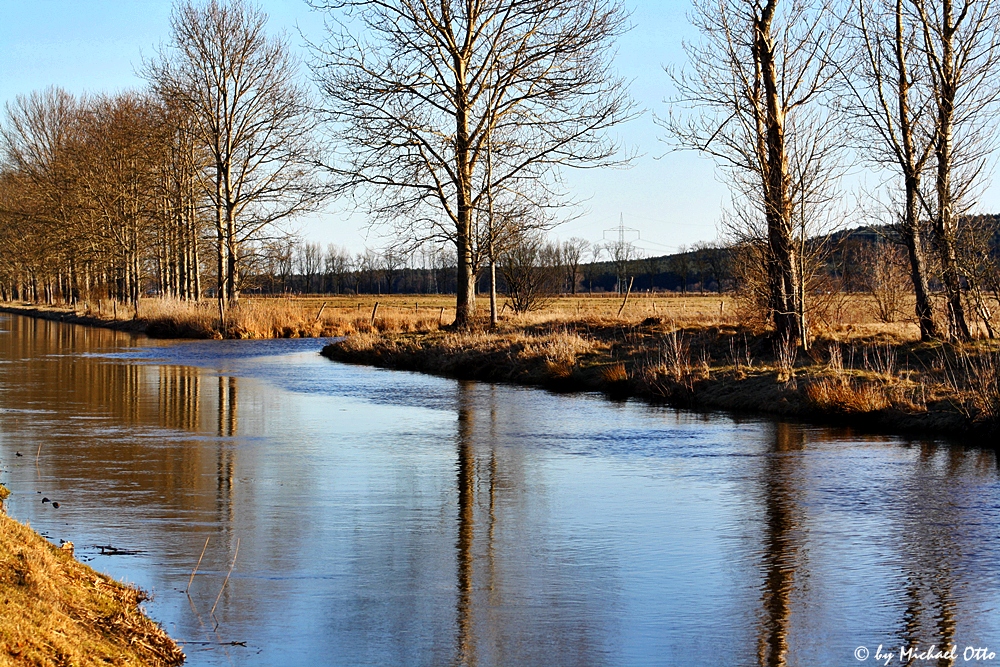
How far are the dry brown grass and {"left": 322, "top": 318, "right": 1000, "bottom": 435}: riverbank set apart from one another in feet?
41.8

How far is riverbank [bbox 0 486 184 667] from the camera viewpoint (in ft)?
17.0

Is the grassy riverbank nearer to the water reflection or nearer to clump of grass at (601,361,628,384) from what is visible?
clump of grass at (601,361,628,384)

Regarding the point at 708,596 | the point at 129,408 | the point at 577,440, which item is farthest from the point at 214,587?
the point at 129,408

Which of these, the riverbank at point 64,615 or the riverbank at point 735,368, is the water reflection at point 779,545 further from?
the riverbank at point 64,615

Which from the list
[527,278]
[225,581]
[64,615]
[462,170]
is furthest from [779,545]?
[527,278]

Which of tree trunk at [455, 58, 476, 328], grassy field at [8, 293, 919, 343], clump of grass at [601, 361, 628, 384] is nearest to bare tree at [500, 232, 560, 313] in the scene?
grassy field at [8, 293, 919, 343]

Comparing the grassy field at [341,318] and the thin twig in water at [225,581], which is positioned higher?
the grassy field at [341,318]

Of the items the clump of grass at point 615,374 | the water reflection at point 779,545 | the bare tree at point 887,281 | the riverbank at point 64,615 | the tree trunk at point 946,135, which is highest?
the tree trunk at point 946,135

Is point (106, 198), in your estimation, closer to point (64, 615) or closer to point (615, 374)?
point (615, 374)

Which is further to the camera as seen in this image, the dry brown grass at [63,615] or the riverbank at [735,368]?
the riverbank at [735,368]

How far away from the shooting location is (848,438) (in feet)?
50.9

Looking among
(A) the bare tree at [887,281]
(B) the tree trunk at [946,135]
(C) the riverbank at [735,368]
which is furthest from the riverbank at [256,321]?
(B) the tree trunk at [946,135]

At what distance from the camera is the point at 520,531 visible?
9633mm

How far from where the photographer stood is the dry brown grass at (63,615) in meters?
5.19
